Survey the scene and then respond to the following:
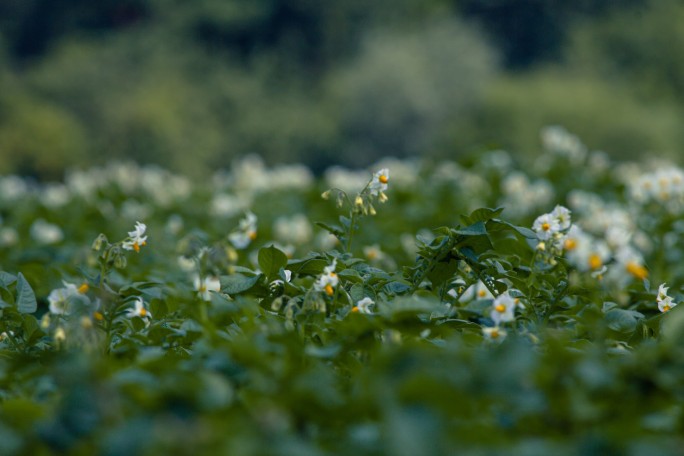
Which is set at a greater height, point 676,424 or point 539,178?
point 539,178

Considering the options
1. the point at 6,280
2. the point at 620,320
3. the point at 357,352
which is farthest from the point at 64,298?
the point at 620,320

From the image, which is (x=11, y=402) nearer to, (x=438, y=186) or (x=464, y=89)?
(x=438, y=186)

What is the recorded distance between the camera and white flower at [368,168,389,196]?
7.86 ft

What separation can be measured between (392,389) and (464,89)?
39144mm

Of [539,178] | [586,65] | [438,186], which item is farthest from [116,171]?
[586,65]

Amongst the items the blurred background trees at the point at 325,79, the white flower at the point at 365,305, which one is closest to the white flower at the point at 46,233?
the white flower at the point at 365,305

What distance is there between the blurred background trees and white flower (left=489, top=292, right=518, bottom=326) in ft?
105

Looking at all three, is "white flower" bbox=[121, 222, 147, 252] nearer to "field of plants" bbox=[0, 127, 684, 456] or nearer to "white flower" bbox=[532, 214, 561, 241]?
"field of plants" bbox=[0, 127, 684, 456]

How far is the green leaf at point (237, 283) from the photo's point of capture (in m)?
2.13

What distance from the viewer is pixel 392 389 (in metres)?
1.24

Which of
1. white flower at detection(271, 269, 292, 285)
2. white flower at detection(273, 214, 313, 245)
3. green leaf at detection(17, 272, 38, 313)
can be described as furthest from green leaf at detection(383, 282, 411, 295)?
white flower at detection(273, 214, 313, 245)

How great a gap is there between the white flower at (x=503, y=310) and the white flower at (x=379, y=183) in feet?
1.88

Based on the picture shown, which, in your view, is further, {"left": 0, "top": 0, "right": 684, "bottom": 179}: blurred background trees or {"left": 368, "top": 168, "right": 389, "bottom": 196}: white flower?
{"left": 0, "top": 0, "right": 684, "bottom": 179}: blurred background trees

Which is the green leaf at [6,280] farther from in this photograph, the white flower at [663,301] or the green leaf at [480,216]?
the white flower at [663,301]
